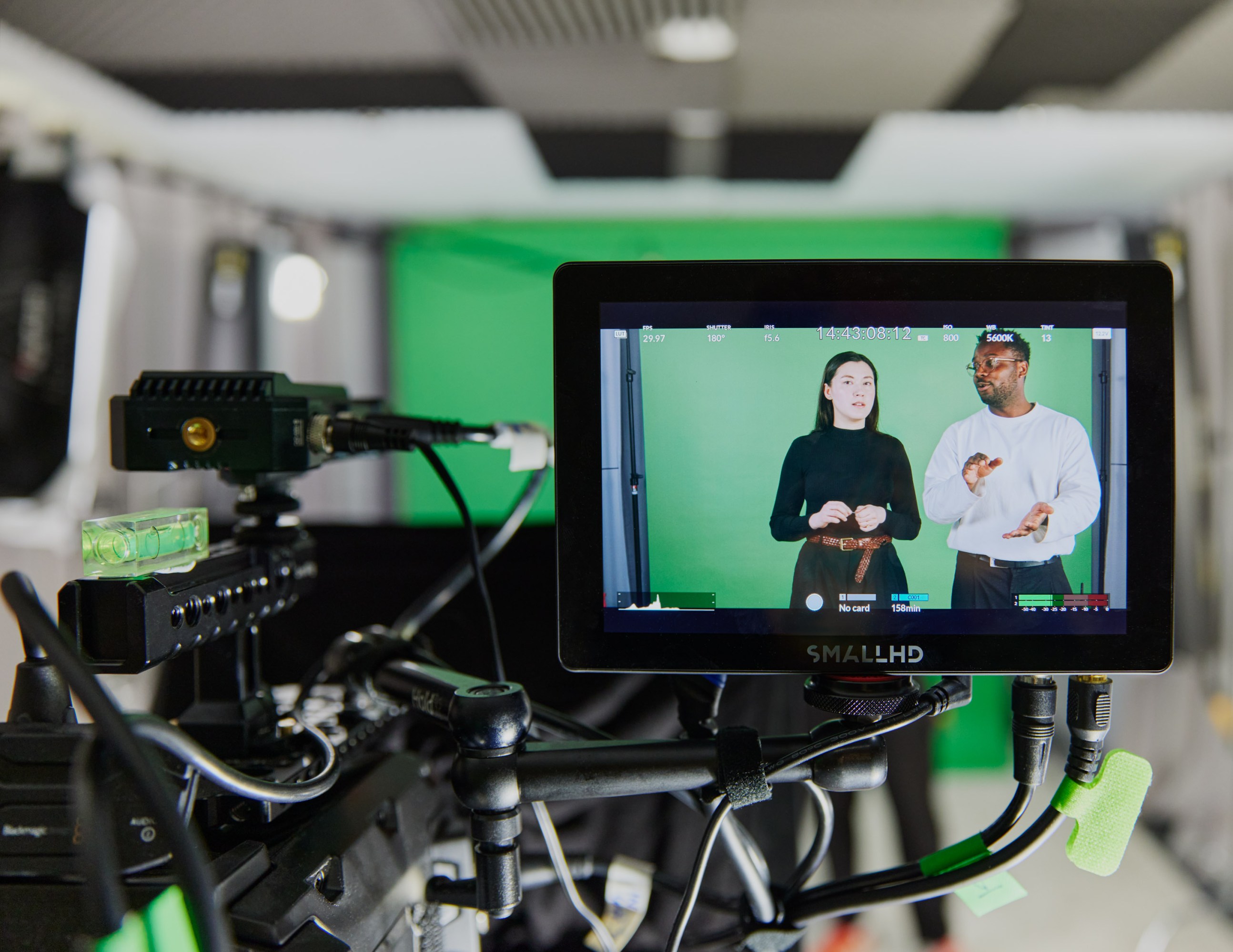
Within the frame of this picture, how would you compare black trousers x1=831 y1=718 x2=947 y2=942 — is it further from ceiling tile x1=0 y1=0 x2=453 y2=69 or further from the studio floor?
ceiling tile x1=0 y1=0 x2=453 y2=69

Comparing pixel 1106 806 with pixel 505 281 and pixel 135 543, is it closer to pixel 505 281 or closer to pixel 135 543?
pixel 135 543

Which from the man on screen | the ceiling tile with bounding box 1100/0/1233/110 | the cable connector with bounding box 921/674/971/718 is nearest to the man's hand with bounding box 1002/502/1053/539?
the man on screen

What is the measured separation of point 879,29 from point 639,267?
1667mm

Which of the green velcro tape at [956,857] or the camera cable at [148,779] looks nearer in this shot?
the camera cable at [148,779]

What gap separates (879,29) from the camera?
181cm

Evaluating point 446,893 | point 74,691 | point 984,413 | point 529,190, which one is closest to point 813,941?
point 446,893

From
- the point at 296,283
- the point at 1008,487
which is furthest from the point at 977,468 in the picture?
the point at 296,283

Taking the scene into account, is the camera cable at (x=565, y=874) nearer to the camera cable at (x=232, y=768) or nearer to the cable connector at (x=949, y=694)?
the camera cable at (x=232, y=768)

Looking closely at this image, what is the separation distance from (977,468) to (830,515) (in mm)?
97

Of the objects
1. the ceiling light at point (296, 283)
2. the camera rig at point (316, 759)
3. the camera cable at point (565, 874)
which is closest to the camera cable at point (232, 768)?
the camera rig at point (316, 759)

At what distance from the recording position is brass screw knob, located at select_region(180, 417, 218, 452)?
1.79 ft

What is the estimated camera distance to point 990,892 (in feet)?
1.85

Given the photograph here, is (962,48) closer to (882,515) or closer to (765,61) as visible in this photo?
(765,61)

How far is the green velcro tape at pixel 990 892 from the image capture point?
556 mm
